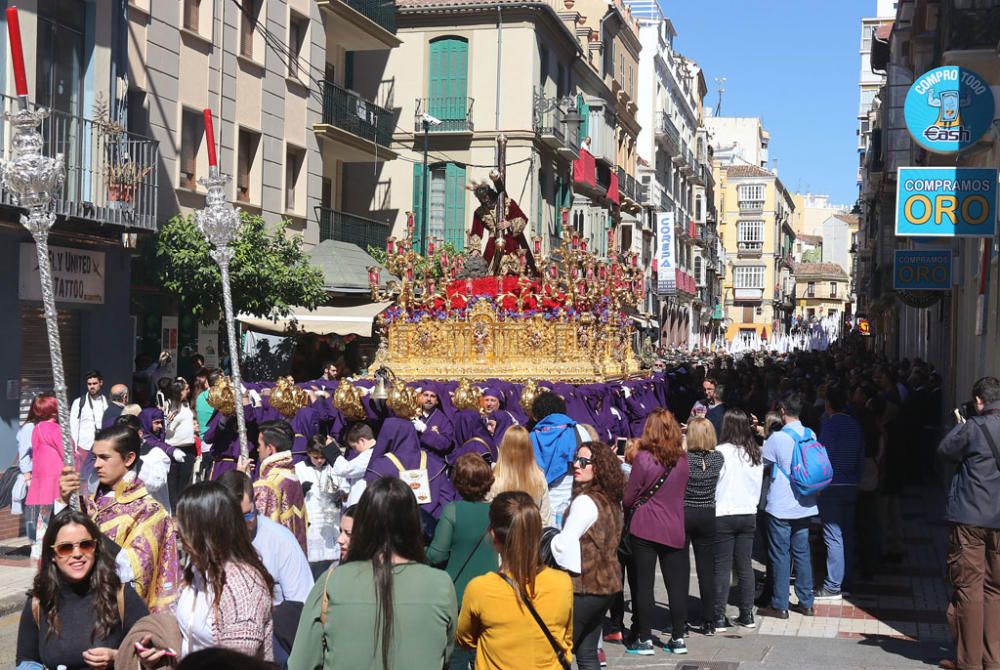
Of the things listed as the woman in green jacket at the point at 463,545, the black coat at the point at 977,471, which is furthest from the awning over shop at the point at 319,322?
the woman in green jacket at the point at 463,545

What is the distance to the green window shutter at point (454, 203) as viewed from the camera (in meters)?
32.0

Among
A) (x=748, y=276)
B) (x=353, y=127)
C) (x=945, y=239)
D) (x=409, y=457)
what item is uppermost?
(x=748, y=276)

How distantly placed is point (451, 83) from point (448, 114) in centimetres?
80

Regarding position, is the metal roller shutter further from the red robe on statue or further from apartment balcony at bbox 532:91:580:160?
apartment balcony at bbox 532:91:580:160

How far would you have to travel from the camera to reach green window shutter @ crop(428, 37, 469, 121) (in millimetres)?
32125

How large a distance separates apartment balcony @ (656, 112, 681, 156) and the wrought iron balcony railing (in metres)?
25.9

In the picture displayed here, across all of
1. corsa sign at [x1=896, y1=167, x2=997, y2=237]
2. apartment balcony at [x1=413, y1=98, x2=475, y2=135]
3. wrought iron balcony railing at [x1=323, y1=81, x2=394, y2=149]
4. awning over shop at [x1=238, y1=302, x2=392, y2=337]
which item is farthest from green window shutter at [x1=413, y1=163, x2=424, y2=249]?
corsa sign at [x1=896, y1=167, x2=997, y2=237]

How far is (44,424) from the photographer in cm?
1109

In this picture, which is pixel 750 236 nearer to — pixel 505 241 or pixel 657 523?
pixel 505 241

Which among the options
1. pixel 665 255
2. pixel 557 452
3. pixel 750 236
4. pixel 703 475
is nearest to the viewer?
pixel 703 475

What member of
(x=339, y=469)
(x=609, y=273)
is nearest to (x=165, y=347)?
(x=609, y=273)

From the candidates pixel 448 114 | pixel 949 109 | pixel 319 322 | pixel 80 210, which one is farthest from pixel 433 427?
pixel 448 114

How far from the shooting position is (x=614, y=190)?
43.2 meters

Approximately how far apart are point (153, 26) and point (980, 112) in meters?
12.0
